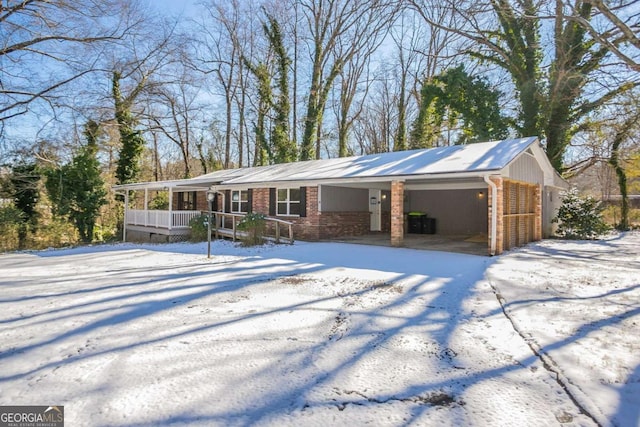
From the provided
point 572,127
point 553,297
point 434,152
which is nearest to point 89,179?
point 434,152

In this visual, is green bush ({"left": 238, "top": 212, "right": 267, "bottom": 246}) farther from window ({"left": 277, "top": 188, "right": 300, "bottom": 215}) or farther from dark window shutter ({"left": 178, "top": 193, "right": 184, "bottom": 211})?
dark window shutter ({"left": 178, "top": 193, "right": 184, "bottom": 211})

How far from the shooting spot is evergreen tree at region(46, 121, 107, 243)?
1741cm

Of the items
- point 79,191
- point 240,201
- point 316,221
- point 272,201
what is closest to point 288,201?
point 272,201

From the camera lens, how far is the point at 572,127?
19.2 meters

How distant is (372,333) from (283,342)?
1001 mm

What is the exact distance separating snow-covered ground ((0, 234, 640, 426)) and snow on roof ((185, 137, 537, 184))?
375 centimetres

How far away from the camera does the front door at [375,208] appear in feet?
53.1

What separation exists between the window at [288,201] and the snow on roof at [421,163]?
0.59 m

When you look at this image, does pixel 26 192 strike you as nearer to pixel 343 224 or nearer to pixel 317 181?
pixel 317 181

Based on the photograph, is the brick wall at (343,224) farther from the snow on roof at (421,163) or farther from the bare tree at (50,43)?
the bare tree at (50,43)

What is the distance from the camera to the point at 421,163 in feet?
38.3

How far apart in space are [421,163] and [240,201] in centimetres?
843

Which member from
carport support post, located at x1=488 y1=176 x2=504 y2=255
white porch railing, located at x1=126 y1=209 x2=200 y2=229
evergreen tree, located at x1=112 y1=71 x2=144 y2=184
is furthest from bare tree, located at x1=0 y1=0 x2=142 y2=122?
carport support post, located at x1=488 y1=176 x2=504 y2=255

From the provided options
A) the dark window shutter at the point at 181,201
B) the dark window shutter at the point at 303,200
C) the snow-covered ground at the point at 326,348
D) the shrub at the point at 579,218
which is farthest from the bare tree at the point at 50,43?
the shrub at the point at 579,218
